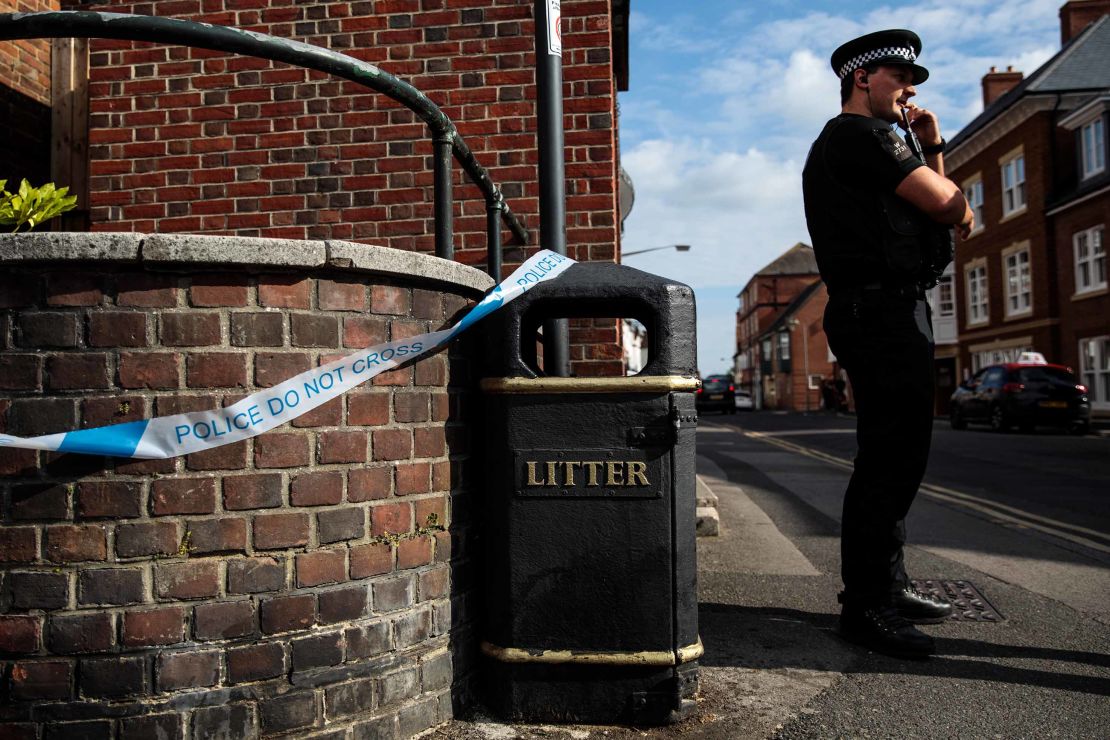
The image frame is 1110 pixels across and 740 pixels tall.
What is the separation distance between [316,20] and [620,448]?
359 cm

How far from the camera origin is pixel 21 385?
223 centimetres

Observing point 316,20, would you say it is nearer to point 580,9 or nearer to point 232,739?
point 580,9

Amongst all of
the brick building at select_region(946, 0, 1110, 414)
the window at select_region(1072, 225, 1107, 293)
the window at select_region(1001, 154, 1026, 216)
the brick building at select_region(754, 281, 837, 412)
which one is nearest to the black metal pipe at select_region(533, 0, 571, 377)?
the brick building at select_region(946, 0, 1110, 414)

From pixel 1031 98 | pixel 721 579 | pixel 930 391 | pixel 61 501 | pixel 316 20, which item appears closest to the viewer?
pixel 61 501

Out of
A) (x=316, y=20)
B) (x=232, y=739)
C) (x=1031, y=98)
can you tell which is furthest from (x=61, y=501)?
(x=1031, y=98)

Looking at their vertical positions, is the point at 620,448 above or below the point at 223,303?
below

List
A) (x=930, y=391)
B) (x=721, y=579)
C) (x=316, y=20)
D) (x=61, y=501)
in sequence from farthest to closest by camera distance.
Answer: (x=316, y=20) → (x=721, y=579) → (x=930, y=391) → (x=61, y=501)

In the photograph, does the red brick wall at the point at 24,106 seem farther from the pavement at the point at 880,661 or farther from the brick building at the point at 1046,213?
the brick building at the point at 1046,213

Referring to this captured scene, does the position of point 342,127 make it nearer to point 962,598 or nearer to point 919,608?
point 919,608

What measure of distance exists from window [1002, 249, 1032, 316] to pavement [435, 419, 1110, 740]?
2681 centimetres

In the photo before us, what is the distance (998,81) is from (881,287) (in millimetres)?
38197

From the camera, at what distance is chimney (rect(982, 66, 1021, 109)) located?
35.6 metres

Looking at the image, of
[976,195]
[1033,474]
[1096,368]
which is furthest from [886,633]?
[976,195]

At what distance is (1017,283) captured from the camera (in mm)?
29812
